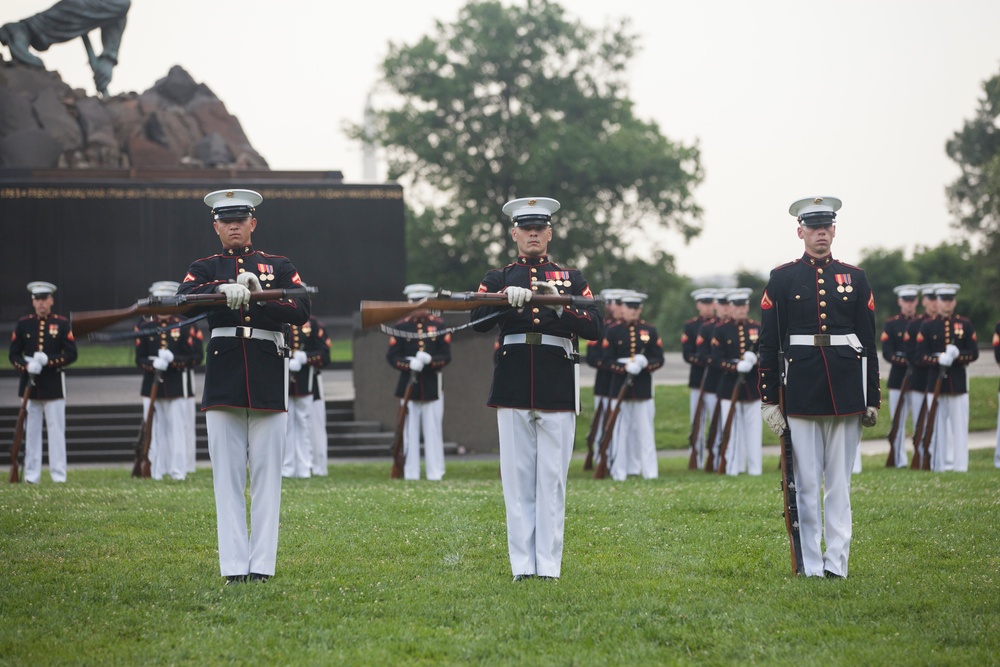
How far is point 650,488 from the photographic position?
1277 cm

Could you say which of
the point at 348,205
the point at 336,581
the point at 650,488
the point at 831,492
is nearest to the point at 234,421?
the point at 336,581

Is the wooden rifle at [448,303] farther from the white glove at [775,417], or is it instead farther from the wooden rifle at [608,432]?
the wooden rifle at [608,432]

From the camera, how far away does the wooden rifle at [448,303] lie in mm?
7504

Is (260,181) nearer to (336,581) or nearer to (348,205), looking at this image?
(348,205)

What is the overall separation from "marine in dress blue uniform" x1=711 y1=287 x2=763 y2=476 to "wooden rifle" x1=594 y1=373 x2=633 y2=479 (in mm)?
1439

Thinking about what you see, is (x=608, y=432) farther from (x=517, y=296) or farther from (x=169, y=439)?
(x=517, y=296)

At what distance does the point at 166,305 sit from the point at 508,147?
3785 cm

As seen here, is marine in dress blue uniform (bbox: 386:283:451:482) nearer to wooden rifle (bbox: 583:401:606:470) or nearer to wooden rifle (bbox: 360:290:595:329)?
wooden rifle (bbox: 583:401:606:470)

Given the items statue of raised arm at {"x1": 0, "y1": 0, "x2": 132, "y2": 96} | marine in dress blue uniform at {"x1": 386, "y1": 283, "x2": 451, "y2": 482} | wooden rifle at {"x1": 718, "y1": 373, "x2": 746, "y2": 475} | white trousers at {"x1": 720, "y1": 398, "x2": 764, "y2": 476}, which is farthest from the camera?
statue of raised arm at {"x1": 0, "y1": 0, "x2": 132, "y2": 96}

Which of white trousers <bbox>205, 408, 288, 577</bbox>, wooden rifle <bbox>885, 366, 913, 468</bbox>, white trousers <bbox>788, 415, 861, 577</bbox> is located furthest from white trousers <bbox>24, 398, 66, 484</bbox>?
wooden rifle <bbox>885, 366, 913, 468</bbox>

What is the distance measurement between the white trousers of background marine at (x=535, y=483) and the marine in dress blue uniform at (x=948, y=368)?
985cm

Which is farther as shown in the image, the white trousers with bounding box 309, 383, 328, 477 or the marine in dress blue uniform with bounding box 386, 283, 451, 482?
the white trousers with bounding box 309, 383, 328, 477

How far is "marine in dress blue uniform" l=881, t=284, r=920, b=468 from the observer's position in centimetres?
1672

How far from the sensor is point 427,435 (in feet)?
52.7
